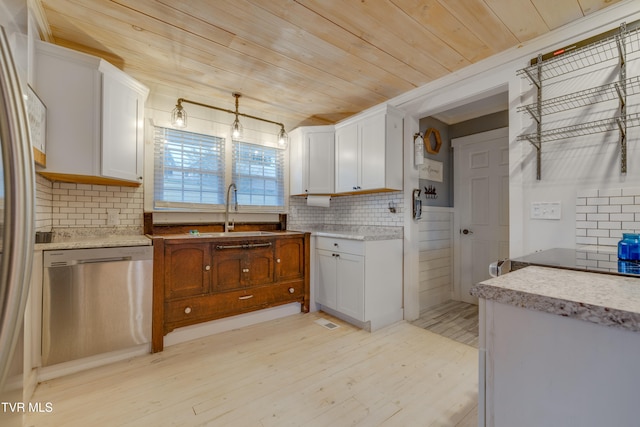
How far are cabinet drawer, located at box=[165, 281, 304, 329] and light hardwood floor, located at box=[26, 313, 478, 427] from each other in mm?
231

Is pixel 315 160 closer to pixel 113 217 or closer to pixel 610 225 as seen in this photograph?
pixel 113 217

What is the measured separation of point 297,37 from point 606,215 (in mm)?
2346

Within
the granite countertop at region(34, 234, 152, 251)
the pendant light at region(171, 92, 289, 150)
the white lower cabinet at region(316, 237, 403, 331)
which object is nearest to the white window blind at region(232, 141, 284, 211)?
the pendant light at region(171, 92, 289, 150)

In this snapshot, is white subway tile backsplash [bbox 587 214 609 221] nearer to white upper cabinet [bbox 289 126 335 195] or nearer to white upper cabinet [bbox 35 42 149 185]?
white upper cabinet [bbox 289 126 335 195]

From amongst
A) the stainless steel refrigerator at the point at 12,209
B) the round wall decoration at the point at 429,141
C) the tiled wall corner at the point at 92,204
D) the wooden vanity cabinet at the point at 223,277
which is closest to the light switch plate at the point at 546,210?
the round wall decoration at the point at 429,141

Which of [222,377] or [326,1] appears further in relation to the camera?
[222,377]

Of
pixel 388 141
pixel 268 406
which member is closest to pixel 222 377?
pixel 268 406

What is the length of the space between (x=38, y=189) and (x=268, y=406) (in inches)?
86.9

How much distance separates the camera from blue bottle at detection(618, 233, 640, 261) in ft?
3.89

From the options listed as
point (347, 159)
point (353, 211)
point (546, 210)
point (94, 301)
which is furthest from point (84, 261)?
point (546, 210)

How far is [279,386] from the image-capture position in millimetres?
1831

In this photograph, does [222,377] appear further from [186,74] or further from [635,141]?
[635,141]

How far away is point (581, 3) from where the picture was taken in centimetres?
169

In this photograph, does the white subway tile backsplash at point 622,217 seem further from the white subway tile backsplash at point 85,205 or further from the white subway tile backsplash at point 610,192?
the white subway tile backsplash at point 85,205
